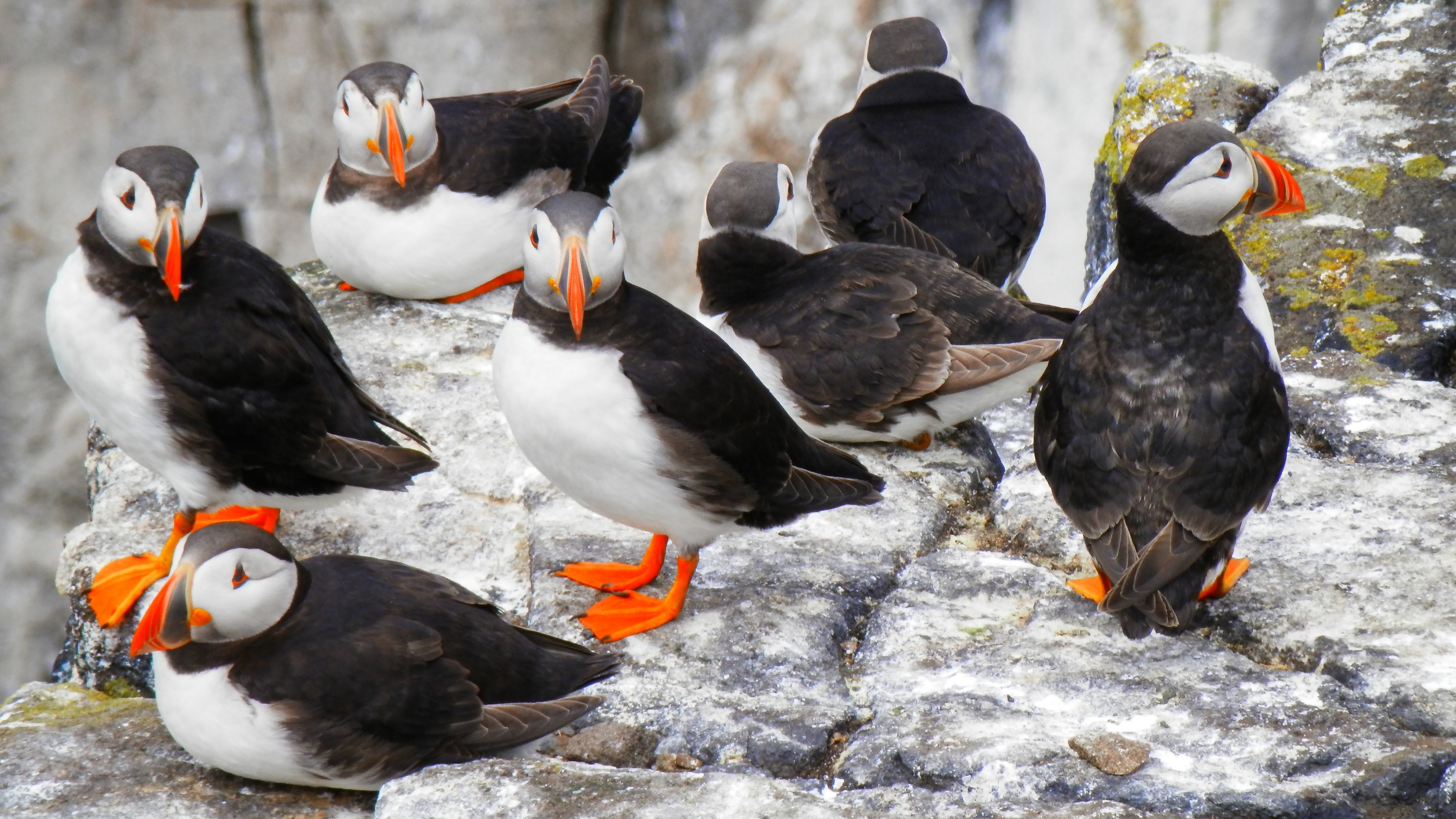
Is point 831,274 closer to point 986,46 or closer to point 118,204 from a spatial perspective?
point 118,204

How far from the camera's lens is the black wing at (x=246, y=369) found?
333 cm

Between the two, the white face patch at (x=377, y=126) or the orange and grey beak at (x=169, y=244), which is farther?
the white face patch at (x=377, y=126)

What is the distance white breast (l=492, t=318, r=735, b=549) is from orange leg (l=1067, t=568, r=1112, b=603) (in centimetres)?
86

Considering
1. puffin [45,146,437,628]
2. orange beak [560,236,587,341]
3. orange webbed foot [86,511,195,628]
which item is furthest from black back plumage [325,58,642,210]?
orange beak [560,236,587,341]

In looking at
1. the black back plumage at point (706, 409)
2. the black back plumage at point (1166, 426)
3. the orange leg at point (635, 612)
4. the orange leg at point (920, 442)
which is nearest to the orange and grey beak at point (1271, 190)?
the black back plumage at point (1166, 426)

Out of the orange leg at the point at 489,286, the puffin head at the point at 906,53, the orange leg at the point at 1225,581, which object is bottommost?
the orange leg at the point at 1225,581

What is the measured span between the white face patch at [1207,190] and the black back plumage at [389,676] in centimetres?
165

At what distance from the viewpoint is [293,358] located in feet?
11.4

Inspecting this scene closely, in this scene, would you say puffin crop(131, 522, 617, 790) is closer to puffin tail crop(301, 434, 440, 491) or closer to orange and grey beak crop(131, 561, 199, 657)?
orange and grey beak crop(131, 561, 199, 657)

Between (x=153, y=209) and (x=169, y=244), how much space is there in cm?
9

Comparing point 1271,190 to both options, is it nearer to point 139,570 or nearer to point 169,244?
point 169,244

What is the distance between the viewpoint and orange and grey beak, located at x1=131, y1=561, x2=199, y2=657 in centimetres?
265

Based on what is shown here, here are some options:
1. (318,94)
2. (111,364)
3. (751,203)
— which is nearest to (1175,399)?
(751,203)

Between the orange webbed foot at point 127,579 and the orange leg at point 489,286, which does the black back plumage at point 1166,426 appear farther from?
the orange leg at point 489,286
